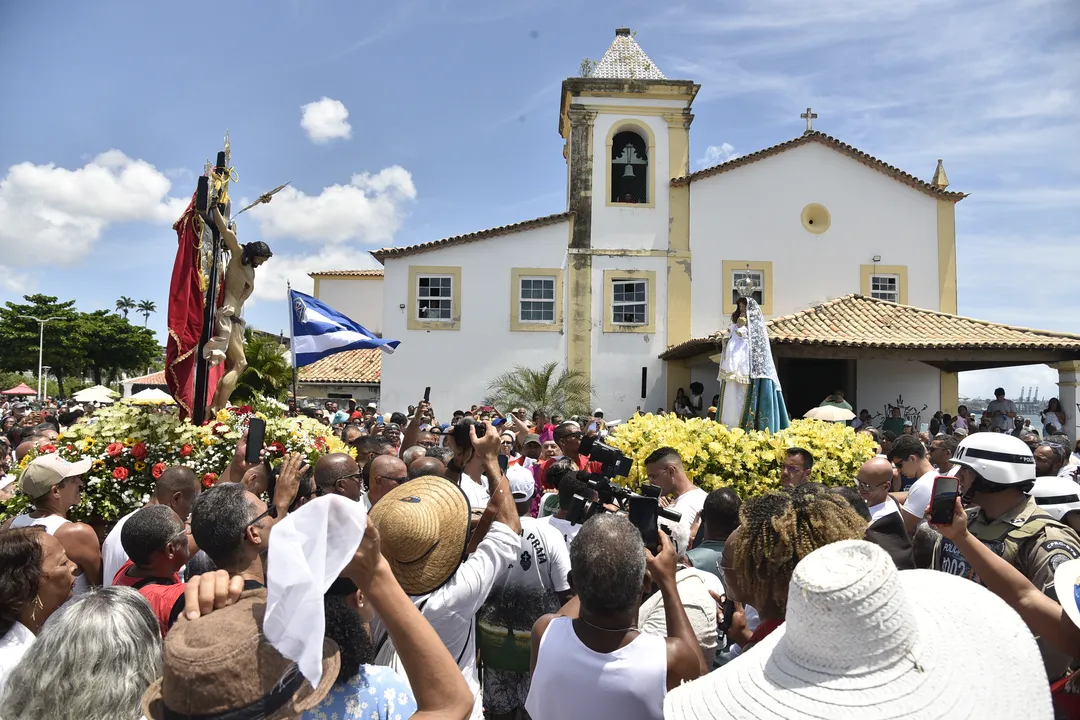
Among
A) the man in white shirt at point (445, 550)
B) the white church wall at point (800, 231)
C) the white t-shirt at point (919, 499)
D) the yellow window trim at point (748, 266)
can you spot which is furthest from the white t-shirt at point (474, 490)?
the yellow window trim at point (748, 266)

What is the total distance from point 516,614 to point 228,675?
2166mm

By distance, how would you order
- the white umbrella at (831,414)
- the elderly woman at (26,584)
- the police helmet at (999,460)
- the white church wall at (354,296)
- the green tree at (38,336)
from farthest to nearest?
the green tree at (38,336), the white church wall at (354,296), the white umbrella at (831,414), the police helmet at (999,460), the elderly woman at (26,584)

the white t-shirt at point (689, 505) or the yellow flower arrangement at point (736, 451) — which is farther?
the yellow flower arrangement at point (736, 451)

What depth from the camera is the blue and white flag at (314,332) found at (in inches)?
428

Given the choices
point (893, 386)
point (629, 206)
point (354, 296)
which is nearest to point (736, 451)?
point (629, 206)

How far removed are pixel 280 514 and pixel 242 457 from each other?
170cm

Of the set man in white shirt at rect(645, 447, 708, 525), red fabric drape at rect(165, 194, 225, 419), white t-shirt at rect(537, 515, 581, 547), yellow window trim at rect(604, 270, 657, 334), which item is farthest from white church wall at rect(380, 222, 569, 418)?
white t-shirt at rect(537, 515, 581, 547)

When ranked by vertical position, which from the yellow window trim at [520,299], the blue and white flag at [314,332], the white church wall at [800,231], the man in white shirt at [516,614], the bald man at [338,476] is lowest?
the man in white shirt at [516,614]

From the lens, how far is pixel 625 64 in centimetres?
2097

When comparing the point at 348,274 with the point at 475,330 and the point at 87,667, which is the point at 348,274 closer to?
the point at 475,330

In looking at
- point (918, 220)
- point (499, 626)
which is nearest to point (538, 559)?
point (499, 626)

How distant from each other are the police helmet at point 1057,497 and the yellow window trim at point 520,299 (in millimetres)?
16399

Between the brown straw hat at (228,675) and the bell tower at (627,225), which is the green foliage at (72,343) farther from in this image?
the brown straw hat at (228,675)

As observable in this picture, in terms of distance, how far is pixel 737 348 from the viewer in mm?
8641
